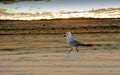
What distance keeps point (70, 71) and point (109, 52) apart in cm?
633

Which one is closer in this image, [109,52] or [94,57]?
[94,57]

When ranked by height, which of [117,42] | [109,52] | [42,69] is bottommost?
[117,42]

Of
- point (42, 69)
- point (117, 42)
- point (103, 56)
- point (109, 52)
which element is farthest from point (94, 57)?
point (117, 42)

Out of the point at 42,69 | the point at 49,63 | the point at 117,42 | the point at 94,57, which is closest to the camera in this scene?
the point at 42,69

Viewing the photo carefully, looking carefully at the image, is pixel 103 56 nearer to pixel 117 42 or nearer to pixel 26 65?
pixel 26 65

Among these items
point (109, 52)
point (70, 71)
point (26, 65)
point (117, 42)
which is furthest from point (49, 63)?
point (117, 42)

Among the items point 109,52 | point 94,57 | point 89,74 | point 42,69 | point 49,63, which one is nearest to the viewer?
point 89,74

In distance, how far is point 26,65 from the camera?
21.9 m

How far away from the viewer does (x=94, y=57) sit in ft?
78.6

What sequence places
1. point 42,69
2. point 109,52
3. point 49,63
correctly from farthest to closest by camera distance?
point 109,52 < point 49,63 < point 42,69

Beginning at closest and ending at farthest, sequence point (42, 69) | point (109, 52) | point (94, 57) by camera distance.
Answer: point (42, 69) < point (94, 57) < point (109, 52)

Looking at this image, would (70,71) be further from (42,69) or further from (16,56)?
(16,56)

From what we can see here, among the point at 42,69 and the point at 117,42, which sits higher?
the point at 42,69

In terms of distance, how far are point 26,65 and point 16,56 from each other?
3316 millimetres
